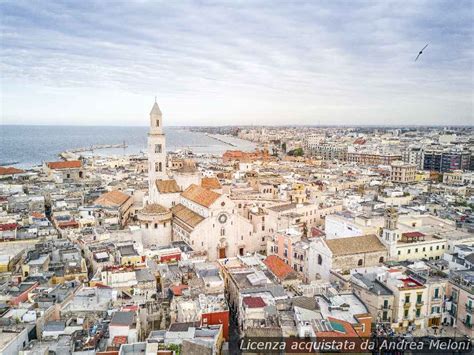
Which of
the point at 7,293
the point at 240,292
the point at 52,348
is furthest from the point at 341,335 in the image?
the point at 7,293

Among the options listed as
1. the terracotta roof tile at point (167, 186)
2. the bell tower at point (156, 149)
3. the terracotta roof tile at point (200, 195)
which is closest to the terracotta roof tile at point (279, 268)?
the terracotta roof tile at point (200, 195)

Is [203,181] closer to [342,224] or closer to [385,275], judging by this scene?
[342,224]

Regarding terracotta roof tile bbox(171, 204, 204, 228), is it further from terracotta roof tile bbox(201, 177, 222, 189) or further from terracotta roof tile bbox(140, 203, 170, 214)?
terracotta roof tile bbox(201, 177, 222, 189)

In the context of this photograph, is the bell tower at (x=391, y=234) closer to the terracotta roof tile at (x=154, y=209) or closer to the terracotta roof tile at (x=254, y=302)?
the terracotta roof tile at (x=254, y=302)

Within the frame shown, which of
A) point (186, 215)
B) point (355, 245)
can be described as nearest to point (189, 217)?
point (186, 215)

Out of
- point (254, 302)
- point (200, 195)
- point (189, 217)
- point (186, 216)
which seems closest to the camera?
point (254, 302)

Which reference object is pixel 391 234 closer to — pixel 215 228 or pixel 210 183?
pixel 215 228

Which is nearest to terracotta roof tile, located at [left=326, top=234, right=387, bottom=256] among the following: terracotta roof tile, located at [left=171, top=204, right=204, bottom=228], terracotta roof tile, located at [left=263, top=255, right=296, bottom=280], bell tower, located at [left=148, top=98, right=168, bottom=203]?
terracotta roof tile, located at [left=263, top=255, right=296, bottom=280]
